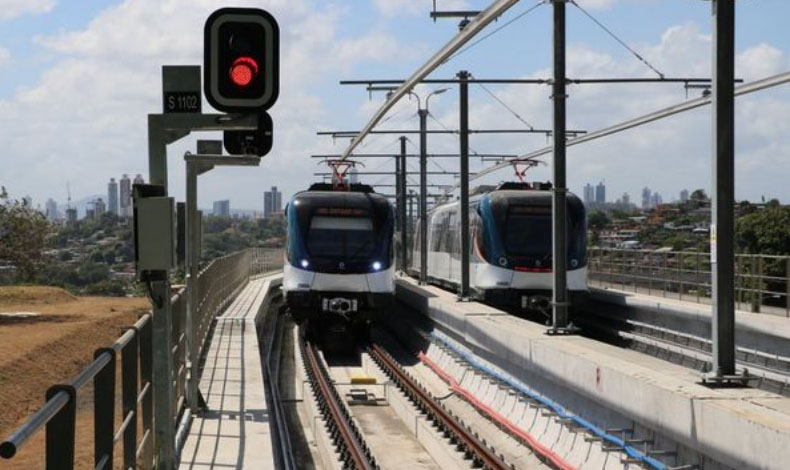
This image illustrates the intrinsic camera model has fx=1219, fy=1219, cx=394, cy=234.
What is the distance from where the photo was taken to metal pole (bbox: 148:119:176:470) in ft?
26.9

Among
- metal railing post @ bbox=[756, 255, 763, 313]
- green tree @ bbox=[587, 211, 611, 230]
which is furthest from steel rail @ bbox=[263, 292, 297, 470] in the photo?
green tree @ bbox=[587, 211, 611, 230]

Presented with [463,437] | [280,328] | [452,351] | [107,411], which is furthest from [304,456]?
[280,328]

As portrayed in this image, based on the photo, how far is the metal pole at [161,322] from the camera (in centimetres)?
820

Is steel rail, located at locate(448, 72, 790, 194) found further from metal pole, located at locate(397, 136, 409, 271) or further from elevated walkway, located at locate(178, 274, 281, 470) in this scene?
metal pole, located at locate(397, 136, 409, 271)

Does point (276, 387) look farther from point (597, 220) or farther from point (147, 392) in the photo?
point (597, 220)

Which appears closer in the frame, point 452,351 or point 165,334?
point 165,334

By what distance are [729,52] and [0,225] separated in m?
33.2

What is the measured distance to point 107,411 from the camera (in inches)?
227

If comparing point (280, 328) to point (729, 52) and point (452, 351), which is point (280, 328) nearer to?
point (452, 351)

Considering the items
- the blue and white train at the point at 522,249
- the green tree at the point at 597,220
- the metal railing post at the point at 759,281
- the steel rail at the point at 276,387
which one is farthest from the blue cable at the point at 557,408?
the green tree at the point at 597,220

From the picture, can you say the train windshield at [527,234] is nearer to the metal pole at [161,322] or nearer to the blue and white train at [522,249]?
the blue and white train at [522,249]

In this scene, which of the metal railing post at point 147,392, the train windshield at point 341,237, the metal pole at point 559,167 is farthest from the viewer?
the train windshield at point 341,237

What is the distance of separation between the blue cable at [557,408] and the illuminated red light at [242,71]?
565 cm

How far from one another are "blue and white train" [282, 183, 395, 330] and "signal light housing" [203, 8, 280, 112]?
63.9ft
